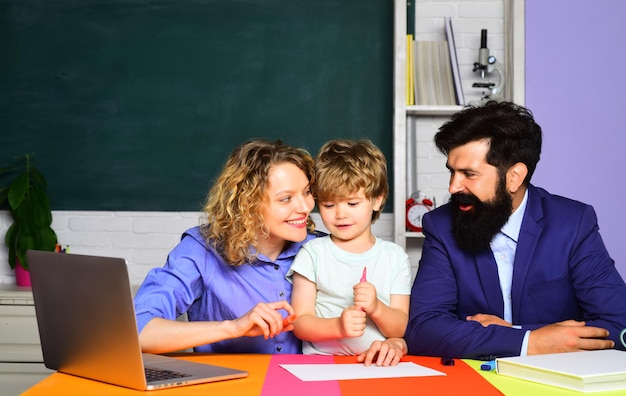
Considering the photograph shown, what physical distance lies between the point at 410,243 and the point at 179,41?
1.57 meters

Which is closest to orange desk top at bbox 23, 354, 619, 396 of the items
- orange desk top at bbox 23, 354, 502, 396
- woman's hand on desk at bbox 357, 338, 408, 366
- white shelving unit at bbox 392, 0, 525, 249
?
orange desk top at bbox 23, 354, 502, 396

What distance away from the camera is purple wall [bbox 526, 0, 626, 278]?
11.8 feet

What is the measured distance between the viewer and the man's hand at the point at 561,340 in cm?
195

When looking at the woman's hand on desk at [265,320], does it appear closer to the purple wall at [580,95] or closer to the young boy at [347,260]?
the young boy at [347,260]

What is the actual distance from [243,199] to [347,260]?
350 mm

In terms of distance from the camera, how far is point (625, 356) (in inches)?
69.1

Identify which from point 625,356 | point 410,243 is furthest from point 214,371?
point 410,243

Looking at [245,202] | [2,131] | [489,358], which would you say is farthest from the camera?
[2,131]

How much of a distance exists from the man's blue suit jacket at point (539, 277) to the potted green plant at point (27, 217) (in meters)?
2.20

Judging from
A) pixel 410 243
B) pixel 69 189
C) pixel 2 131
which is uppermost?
pixel 2 131

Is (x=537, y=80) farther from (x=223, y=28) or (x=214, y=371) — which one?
(x=214, y=371)

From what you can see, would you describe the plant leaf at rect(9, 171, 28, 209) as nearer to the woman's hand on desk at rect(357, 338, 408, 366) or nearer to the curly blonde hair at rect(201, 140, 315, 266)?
the curly blonde hair at rect(201, 140, 315, 266)

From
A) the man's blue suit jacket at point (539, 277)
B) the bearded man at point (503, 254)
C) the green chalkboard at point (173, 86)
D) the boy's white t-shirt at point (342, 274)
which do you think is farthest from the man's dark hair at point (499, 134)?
the green chalkboard at point (173, 86)

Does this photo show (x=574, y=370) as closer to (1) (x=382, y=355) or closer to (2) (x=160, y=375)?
(1) (x=382, y=355)
